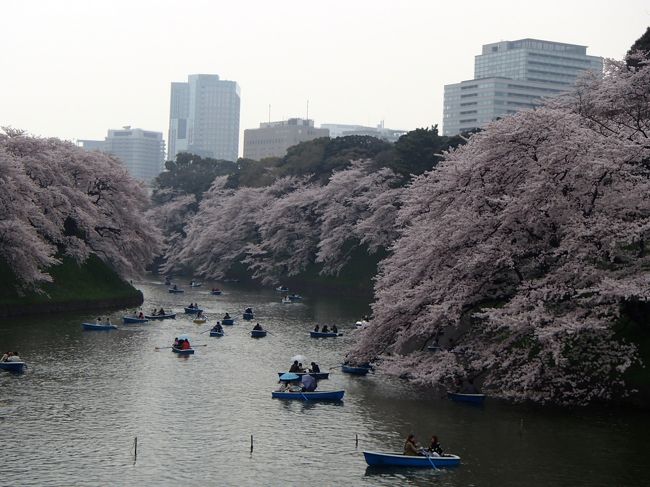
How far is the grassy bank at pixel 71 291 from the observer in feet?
229

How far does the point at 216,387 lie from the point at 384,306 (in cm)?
961

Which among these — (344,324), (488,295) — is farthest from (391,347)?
(344,324)

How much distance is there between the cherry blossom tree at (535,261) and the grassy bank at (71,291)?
3229 cm

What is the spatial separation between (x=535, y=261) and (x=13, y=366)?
27175mm

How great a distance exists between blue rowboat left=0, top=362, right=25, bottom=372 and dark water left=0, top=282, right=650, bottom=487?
51 cm

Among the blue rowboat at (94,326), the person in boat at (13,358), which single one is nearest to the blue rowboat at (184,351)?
the blue rowboat at (94,326)

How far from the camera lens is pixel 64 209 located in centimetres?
8125

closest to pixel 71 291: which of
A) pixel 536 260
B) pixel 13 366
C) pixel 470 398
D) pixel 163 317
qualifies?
pixel 163 317

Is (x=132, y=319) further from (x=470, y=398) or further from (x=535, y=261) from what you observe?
(x=535, y=261)

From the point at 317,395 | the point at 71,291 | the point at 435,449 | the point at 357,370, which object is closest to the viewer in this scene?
the point at 435,449

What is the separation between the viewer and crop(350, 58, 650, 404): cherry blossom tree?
4056 cm

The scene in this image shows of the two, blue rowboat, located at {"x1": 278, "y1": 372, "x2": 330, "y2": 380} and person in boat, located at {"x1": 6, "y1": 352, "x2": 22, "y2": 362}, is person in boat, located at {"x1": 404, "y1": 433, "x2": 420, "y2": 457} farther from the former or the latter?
person in boat, located at {"x1": 6, "y1": 352, "x2": 22, "y2": 362}

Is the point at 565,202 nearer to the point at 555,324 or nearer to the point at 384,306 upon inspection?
the point at 555,324

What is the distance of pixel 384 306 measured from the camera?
152 ft
